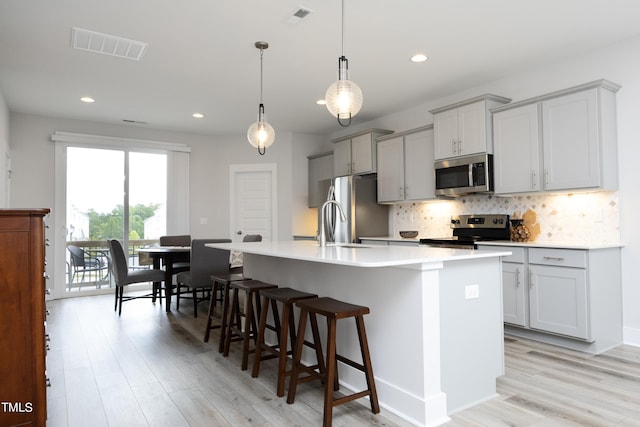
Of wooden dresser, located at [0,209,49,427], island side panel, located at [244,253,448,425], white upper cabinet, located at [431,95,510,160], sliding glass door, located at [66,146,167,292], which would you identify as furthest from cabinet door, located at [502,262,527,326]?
sliding glass door, located at [66,146,167,292]

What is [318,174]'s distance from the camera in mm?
6797

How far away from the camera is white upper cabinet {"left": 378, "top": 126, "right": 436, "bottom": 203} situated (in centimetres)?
492

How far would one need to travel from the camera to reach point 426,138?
493cm

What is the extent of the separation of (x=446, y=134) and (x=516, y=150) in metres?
0.83

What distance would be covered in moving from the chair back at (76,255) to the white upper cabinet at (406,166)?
14.7 feet

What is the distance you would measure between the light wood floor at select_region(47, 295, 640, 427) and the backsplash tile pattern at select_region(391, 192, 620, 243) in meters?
1.00

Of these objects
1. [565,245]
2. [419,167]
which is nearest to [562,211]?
[565,245]

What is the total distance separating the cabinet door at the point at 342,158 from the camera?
6012 mm

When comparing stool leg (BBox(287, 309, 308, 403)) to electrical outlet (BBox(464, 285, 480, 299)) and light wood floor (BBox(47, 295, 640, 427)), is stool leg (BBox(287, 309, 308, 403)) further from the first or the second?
electrical outlet (BBox(464, 285, 480, 299))

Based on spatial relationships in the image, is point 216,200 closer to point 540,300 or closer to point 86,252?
point 86,252

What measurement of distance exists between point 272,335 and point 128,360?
1.14 metres

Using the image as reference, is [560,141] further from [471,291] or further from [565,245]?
[471,291]

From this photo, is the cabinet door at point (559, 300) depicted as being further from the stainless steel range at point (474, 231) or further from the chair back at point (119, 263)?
the chair back at point (119, 263)

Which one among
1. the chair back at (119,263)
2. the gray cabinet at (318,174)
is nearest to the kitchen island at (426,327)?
the chair back at (119,263)
